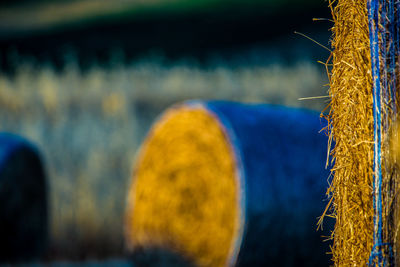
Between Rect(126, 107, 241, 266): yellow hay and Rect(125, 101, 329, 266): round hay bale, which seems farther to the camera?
Rect(126, 107, 241, 266): yellow hay

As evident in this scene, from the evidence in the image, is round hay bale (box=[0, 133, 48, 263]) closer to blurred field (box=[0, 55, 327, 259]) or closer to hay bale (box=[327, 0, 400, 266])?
blurred field (box=[0, 55, 327, 259])

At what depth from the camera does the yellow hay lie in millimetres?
3916

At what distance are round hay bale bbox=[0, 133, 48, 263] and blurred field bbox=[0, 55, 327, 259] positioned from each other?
76 centimetres

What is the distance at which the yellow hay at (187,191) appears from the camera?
12.8ft

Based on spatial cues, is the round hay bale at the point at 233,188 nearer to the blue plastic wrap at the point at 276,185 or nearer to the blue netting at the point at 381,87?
the blue plastic wrap at the point at 276,185

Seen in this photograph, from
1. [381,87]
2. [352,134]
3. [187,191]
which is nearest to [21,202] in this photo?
[187,191]

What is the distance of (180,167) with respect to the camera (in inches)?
171

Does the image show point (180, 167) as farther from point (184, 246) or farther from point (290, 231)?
point (290, 231)

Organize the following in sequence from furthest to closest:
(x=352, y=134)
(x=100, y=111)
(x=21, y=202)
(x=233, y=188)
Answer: (x=100, y=111), (x=21, y=202), (x=233, y=188), (x=352, y=134)

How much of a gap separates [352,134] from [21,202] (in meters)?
4.08

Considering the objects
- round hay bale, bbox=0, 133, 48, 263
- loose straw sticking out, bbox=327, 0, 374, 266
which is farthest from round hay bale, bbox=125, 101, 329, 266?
round hay bale, bbox=0, 133, 48, 263

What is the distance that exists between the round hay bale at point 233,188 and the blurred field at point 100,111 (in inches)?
100

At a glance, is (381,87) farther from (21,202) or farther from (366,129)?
(21,202)

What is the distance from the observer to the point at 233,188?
3861 mm
